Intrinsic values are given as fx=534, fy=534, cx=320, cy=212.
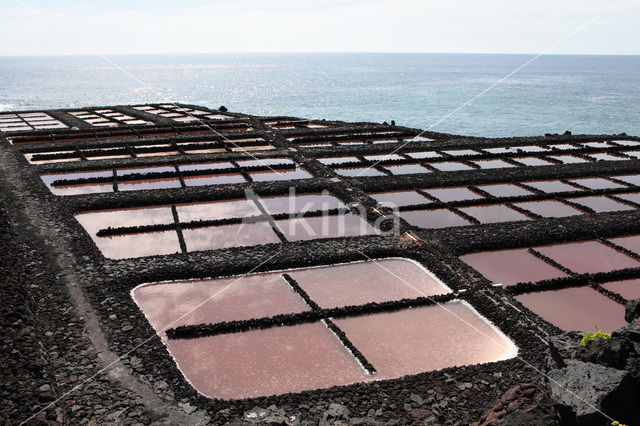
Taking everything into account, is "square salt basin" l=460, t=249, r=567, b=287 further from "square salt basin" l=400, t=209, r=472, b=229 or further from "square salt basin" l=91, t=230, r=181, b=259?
"square salt basin" l=91, t=230, r=181, b=259

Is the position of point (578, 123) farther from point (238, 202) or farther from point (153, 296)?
point (153, 296)

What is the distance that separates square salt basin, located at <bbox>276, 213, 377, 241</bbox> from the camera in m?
17.6

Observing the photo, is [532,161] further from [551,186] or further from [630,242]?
[630,242]

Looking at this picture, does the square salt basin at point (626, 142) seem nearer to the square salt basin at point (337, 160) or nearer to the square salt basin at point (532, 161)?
the square salt basin at point (532, 161)

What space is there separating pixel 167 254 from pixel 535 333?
10.1m

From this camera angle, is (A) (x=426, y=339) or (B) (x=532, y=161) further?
(B) (x=532, y=161)

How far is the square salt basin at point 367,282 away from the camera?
1349 centimetres

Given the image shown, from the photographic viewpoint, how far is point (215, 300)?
13.3 metres

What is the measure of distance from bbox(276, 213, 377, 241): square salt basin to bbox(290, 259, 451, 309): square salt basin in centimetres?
233

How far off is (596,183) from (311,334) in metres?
18.6

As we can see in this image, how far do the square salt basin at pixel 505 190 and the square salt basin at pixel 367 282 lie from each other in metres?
9.13

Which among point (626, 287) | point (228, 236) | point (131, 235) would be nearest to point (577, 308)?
point (626, 287)

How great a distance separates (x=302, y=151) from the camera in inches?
1177

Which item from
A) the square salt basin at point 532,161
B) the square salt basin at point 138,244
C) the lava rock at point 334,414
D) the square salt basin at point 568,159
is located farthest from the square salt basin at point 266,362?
the square salt basin at point 568,159
